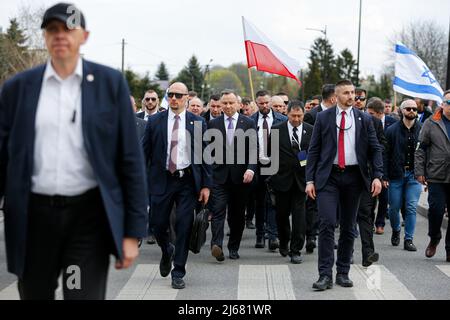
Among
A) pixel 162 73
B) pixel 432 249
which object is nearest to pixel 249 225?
pixel 432 249

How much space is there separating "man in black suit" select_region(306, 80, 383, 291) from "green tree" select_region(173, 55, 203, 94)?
4516 inches

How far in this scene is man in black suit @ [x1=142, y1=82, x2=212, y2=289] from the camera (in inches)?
346

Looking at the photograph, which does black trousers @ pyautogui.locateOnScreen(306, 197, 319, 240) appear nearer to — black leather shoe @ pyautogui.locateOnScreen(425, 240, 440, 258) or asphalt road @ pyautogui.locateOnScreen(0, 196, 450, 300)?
asphalt road @ pyautogui.locateOnScreen(0, 196, 450, 300)

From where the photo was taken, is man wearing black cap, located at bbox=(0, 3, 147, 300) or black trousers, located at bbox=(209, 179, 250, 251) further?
black trousers, located at bbox=(209, 179, 250, 251)

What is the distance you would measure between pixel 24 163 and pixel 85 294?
2.37 ft

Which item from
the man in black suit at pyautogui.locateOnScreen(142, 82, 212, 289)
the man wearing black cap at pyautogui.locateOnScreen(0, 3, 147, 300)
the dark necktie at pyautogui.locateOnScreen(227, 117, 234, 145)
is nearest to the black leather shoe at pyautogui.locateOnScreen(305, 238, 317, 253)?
the dark necktie at pyautogui.locateOnScreen(227, 117, 234, 145)

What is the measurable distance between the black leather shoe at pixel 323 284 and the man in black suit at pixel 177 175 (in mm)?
1377

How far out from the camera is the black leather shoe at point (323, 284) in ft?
27.3

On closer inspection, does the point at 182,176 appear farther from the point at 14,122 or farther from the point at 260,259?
the point at 14,122

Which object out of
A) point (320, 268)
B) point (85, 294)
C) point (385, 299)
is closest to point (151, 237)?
point (320, 268)

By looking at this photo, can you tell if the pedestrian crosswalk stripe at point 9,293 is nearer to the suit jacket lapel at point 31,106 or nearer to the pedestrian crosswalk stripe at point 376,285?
the pedestrian crosswalk stripe at point 376,285

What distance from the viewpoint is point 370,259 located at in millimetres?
9719

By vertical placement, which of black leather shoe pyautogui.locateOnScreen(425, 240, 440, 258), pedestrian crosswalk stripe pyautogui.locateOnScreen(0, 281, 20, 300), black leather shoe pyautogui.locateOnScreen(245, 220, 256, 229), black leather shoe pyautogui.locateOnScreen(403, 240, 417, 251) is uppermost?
pedestrian crosswalk stripe pyautogui.locateOnScreen(0, 281, 20, 300)

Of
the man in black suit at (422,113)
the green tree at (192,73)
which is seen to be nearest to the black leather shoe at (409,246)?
the man in black suit at (422,113)
